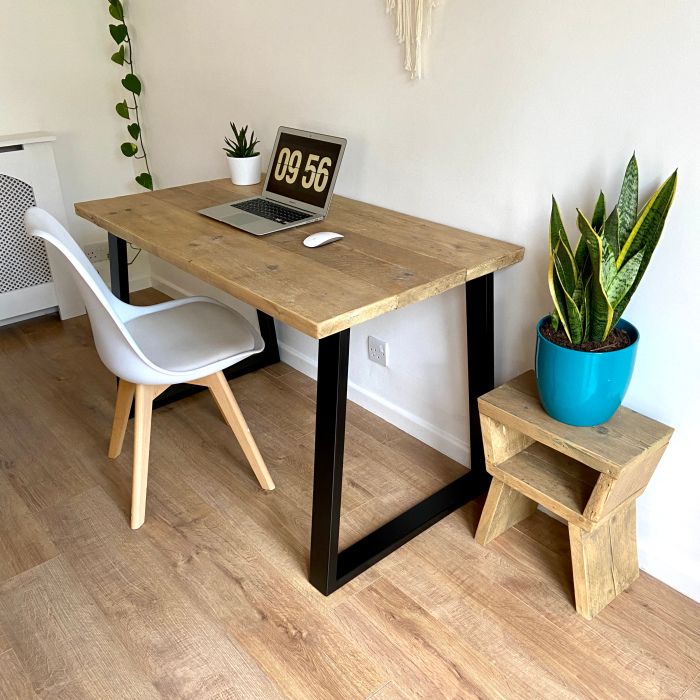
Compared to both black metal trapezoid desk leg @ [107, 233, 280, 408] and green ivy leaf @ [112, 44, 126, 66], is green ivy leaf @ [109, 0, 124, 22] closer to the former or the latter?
green ivy leaf @ [112, 44, 126, 66]

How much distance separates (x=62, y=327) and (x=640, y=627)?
8.37ft

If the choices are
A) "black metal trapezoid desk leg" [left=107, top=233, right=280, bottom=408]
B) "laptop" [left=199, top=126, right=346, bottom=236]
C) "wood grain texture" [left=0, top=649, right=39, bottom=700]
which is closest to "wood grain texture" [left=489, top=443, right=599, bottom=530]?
"laptop" [left=199, top=126, right=346, bottom=236]

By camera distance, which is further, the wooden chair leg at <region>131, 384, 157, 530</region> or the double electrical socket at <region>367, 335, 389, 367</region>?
the double electrical socket at <region>367, 335, 389, 367</region>

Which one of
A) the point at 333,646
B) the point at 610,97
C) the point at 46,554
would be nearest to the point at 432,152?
the point at 610,97

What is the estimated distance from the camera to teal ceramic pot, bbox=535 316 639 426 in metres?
1.45

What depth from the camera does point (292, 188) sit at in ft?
6.82

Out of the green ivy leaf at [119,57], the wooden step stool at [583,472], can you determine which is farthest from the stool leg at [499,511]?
the green ivy leaf at [119,57]

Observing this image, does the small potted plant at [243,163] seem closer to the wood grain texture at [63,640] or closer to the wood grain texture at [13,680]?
the wood grain texture at [63,640]

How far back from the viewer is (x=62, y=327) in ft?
10.2

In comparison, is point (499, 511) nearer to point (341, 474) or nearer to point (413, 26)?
point (341, 474)

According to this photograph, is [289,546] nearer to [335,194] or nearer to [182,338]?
[182,338]

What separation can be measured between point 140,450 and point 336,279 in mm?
731

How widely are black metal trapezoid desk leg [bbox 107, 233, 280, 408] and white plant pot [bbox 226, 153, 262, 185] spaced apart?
1.39ft

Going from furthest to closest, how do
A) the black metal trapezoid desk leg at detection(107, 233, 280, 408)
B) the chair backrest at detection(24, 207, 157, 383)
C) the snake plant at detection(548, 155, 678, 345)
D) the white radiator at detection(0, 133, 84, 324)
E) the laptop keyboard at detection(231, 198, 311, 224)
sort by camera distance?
1. the white radiator at detection(0, 133, 84, 324)
2. the black metal trapezoid desk leg at detection(107, 233, 280, 408)
3. the laptop keyboard at detection(231, 198, 311, 224)
4. the chair backrest at detection(24, 207, 157, 383)
5. the snake plant at detection(548, 155, 678, 345)
